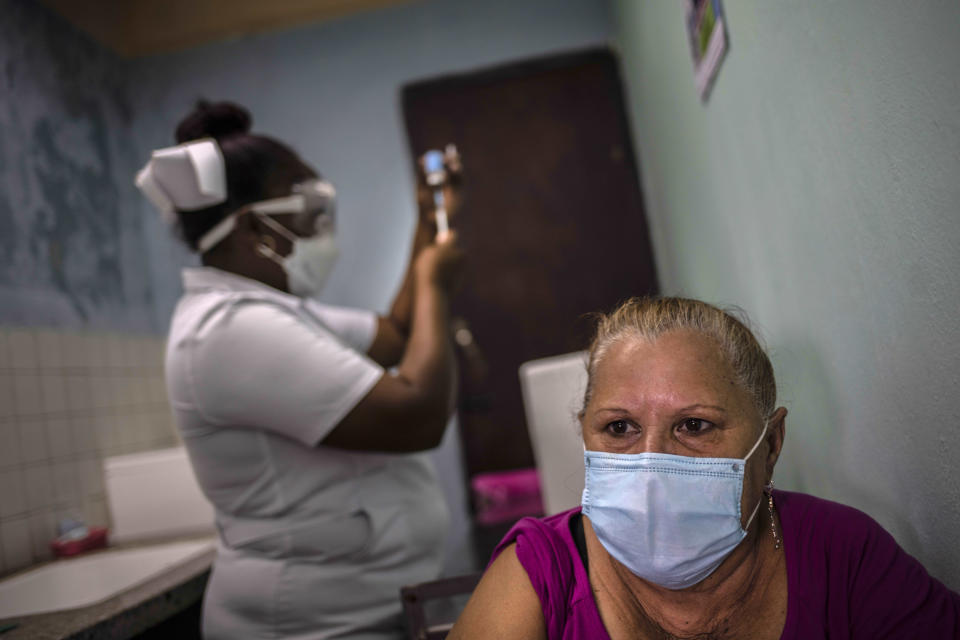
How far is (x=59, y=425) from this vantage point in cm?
250

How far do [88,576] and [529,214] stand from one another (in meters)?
2.32

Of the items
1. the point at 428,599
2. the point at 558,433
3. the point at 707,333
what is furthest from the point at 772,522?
the point at 558,433

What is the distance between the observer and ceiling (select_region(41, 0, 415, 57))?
3.43 m

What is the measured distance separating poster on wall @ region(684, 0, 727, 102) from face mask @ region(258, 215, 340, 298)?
0.90 metres

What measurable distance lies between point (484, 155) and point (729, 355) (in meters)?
2.74

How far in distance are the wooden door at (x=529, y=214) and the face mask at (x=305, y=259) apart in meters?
1.86

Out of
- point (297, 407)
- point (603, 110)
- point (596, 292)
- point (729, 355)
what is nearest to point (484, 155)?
point (603, 110)

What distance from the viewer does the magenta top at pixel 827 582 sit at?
36.4 inches

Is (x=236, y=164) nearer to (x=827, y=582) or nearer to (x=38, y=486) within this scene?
(x=827, y=582)

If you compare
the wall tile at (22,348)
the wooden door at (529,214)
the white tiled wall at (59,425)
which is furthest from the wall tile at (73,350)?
the wooden door at (529,214)

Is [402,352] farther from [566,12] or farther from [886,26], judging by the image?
[566,12]

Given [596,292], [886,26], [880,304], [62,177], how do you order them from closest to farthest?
[886,26], [880,304], [62,177], [596,292]

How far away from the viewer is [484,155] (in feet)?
12.0

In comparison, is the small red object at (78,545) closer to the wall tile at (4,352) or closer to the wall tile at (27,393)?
the wall tile at (27,393)
